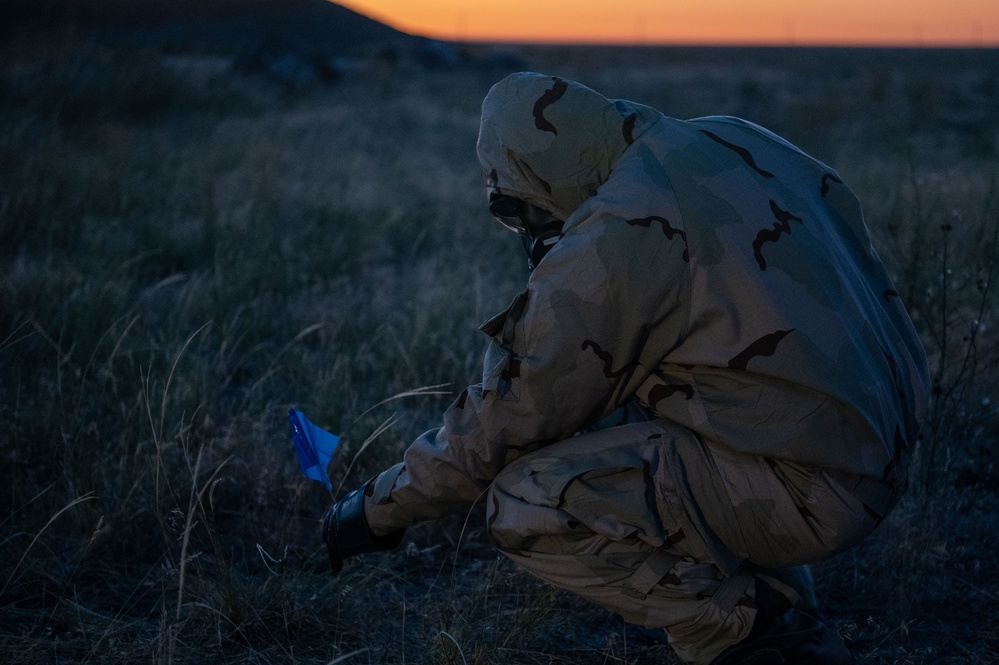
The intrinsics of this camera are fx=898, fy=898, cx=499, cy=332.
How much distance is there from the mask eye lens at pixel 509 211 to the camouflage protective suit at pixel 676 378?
5cm

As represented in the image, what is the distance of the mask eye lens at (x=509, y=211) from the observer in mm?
2025

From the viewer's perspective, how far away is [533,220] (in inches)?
79.8

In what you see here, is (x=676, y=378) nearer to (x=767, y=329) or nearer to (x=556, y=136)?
(x=767, y=329)

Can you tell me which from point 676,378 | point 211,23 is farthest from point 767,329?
point 211,23

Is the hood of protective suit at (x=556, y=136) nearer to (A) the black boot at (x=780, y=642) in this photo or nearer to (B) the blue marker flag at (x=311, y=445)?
(B) the blue marker flag at (x=311, y=445)

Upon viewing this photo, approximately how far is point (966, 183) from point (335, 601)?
225 inches

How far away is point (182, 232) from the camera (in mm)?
5207

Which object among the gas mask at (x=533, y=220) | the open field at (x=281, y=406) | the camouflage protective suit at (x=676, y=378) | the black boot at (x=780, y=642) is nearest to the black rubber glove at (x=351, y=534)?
the camouflage protective suit at (x=676, y=378)

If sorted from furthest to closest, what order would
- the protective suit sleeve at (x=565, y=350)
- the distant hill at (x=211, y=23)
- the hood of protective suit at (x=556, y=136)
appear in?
1. the distant hill at (x=211, y=23)
2. the hood of protective suit at (x=556, y=136)
3. the protective suit sleeve at (x=565, y=350)

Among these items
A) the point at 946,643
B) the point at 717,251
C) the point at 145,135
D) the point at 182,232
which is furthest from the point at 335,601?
the point at 145,135

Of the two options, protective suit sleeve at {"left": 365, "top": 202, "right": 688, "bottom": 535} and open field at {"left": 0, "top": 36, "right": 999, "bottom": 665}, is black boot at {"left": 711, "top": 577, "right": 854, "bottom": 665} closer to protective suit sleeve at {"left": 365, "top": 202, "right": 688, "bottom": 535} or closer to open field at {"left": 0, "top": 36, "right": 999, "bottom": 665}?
open field at {"left": 0, "top": 36, "right": 999, "bottom": 665}

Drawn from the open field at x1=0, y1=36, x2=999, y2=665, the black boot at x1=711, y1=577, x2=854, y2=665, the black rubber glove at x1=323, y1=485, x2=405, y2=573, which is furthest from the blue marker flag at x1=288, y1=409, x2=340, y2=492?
the black boot at x1=711, y1=577, x2=854, y2=665

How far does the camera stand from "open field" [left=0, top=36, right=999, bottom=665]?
2137 mm

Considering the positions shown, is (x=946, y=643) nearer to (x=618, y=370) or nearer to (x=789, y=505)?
(x=789, y=505)
